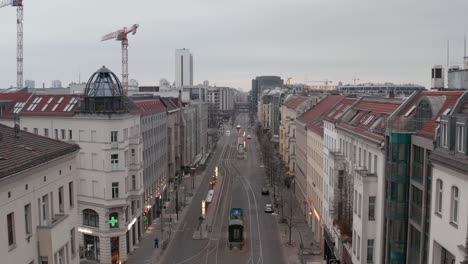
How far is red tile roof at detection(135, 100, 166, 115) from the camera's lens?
2522 inches

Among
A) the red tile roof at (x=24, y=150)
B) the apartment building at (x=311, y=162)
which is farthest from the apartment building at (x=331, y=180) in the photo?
the red tile roof at (x=24, y=150)

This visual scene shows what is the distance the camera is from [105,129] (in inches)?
1970

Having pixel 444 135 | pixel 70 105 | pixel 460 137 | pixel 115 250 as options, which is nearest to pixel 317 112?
pixel 70 105

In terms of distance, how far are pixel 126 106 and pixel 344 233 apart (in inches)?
1142

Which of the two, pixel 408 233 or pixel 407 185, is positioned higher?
pixel 407 185

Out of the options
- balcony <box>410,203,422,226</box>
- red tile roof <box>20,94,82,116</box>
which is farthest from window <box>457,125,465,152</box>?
red tile roof <box>20,94,82,116</box>

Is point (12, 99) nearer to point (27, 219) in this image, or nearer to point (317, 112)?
point (317, 112)

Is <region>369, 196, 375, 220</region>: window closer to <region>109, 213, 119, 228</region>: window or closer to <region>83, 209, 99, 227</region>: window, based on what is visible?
<region>109, 213, 119, 228</region>: window

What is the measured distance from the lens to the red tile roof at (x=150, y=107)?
64050mm

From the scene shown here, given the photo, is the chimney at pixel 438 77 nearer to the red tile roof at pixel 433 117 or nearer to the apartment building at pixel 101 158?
the red tile roof at pixel 433 117

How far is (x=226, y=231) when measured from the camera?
62.9 meters

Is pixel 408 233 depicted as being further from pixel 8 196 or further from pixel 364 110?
pixel 8 196

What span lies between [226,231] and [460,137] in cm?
4720

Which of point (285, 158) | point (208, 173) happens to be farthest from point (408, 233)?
point (208, 173)
